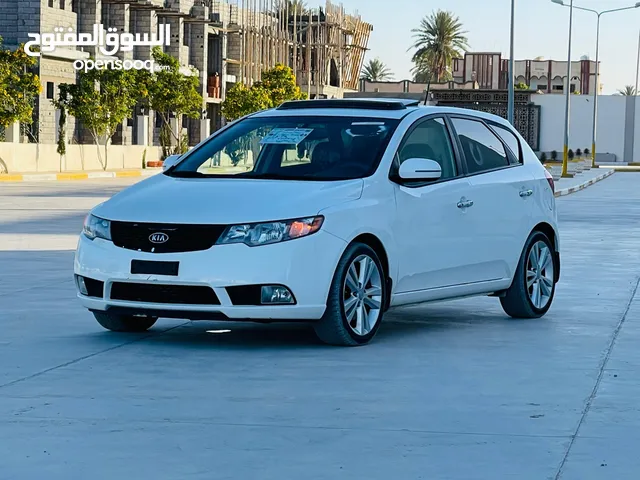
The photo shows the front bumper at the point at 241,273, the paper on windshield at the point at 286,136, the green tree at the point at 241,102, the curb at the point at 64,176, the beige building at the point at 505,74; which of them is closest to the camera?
the front bumper at the point at 241,273

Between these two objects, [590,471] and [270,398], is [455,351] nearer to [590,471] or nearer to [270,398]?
[270,398]

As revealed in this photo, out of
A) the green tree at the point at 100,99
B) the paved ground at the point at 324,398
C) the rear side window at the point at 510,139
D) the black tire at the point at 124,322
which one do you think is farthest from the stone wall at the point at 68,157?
the black tire at the point at 124,322

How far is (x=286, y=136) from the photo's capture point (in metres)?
10.8

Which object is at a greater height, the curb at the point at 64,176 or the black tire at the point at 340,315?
the black tire at the point at 340,315

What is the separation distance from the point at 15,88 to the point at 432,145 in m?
42.4

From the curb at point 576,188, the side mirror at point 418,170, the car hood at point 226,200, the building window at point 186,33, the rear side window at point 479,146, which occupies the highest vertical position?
the building window at point 186,33

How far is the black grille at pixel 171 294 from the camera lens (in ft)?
31.5

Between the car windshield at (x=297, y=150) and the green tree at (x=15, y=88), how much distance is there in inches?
1576

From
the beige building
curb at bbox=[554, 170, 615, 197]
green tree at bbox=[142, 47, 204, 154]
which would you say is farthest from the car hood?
the beige building

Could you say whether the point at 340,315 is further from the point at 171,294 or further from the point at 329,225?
the point at 171,294

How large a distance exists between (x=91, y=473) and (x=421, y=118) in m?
5.76

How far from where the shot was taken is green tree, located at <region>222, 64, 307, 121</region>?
8125cm

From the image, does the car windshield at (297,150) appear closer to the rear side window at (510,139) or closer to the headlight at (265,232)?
the headlight at (265,232)

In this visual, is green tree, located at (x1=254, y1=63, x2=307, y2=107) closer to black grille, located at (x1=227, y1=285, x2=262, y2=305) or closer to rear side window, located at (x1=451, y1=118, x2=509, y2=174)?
rear side window, located at (x1=451, y1=118, x2=509, y2=174)
